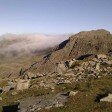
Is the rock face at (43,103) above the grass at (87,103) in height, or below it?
below

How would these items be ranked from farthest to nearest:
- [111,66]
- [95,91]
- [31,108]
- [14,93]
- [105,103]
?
1. [111,66]
2. [14,93]
3. [95,91]
4. [31,108]
5. [105,103]

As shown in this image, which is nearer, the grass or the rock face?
the grass

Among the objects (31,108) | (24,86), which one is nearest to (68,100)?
(31,108)

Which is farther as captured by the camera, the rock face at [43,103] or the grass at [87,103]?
the rock face at [43,103]

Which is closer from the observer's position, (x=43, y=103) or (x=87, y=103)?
(x=87, y=103)

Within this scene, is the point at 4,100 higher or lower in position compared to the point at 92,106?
lower

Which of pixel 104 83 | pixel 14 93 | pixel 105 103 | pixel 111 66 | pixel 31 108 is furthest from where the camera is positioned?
pixel 111 66

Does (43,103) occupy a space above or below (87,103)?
below

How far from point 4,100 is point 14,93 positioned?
10.7 feet

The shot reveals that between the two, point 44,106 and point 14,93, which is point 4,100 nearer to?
point 14,93

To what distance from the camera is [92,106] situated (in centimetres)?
2709

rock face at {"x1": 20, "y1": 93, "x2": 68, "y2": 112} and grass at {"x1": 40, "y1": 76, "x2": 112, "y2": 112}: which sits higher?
grass at {"x1": 40, "y1": 76, "x2": 112, "y2": 112}

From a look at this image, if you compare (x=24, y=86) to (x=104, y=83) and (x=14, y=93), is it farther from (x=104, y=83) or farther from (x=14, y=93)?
(x=104, y=83)

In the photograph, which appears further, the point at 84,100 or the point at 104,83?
the point at 104,83
